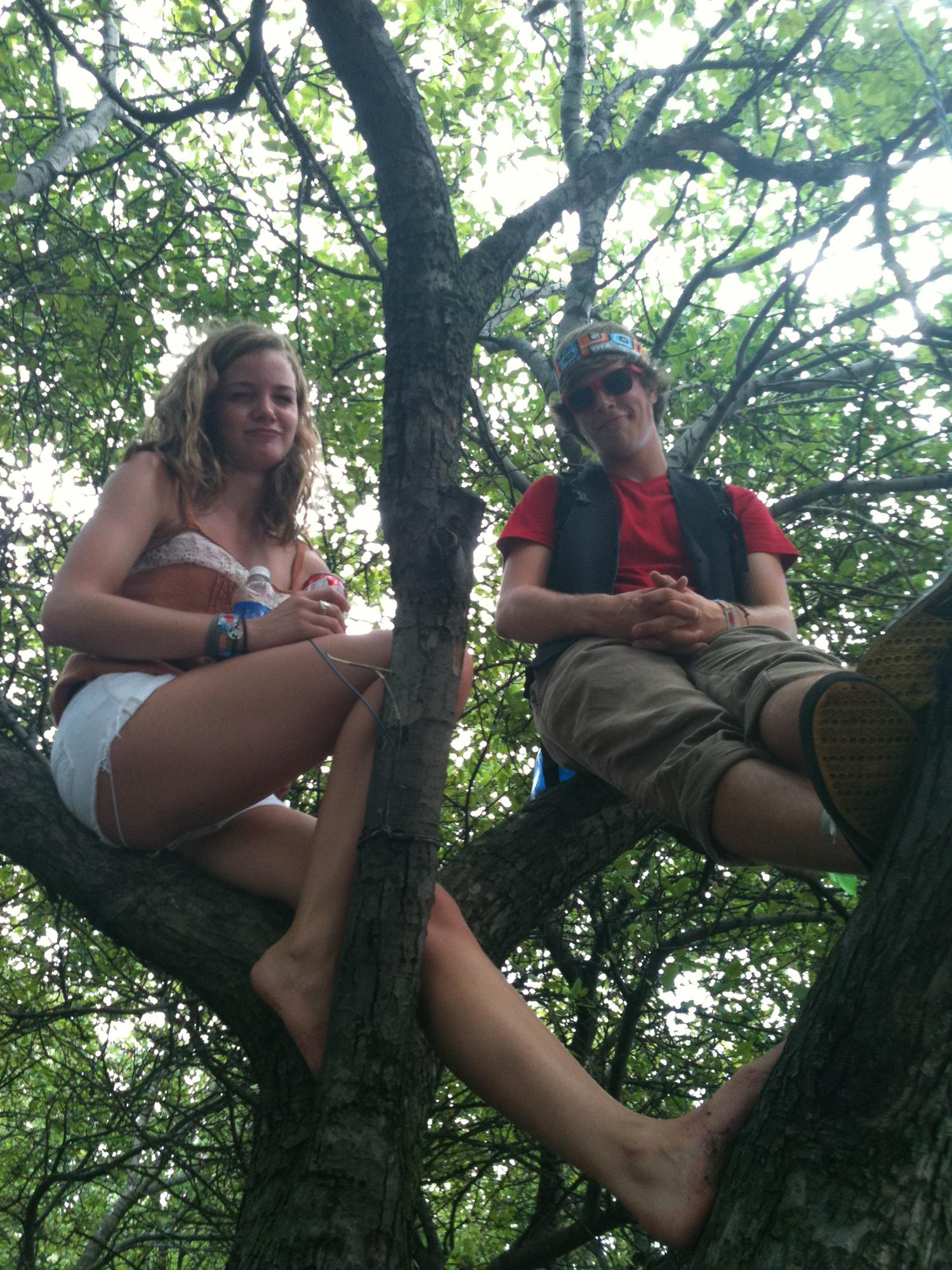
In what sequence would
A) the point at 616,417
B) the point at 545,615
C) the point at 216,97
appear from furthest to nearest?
the point at 616,417
the point at 216,97
the point at 545,615

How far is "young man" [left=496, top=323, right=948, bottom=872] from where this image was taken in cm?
145

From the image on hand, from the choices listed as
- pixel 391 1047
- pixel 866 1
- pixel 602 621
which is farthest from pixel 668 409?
pixel 391 1047

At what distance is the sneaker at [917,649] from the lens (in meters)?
1.40

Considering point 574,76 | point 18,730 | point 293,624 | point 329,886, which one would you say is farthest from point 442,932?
point 574,76

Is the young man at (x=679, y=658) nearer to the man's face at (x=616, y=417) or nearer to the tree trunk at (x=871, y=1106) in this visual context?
the man's face at (x=616, y=417)

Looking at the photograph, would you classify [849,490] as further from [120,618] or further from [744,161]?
[120,618]

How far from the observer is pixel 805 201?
3.73 metres

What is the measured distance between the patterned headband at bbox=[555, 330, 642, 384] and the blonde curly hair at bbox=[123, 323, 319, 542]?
950mm

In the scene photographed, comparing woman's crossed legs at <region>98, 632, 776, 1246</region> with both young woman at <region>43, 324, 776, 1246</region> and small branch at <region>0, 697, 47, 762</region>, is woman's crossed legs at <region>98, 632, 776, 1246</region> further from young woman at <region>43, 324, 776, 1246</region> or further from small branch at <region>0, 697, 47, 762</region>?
small branch at <region>0, 697, 47, 762</region>

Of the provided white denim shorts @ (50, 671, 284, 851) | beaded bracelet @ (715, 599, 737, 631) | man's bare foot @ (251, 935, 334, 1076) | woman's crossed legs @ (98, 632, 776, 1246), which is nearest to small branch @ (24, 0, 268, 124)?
white denim shorts @ (50, 671, 284, 851)

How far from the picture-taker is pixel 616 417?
3160mm

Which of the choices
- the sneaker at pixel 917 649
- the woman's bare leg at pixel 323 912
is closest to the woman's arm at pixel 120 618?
the woman's bare leg at pixel 323 912

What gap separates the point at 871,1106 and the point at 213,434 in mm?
2107

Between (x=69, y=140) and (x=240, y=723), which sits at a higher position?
(x=69, y=140)
